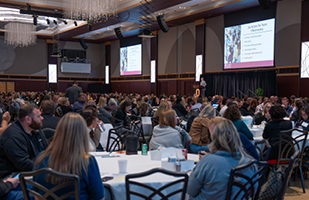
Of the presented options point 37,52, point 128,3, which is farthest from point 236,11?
point 37,52

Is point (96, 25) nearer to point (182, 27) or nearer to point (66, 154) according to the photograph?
point (182, 27)

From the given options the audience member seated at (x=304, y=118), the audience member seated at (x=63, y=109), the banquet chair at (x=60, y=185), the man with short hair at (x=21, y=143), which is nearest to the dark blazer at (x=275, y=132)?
the audience member seated at (x=304, y=118)

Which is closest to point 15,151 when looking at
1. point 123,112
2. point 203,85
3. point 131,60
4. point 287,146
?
point 287,146

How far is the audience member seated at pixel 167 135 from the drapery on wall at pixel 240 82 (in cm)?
1033

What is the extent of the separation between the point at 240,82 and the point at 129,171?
12.3 metres

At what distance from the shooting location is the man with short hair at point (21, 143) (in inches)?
102

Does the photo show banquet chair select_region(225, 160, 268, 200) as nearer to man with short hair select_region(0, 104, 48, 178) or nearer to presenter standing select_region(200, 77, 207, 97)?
man with short hair select_region(0, 104, 48, 178)

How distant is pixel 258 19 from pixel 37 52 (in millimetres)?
17255

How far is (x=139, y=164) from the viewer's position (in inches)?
113

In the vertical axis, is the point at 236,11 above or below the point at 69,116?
above

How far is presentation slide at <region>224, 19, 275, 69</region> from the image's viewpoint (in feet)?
42.6

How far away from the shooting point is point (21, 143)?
8.77 ft

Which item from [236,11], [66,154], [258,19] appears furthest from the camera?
[236,11]

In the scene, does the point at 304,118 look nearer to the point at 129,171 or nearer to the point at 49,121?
the point at 129,171
